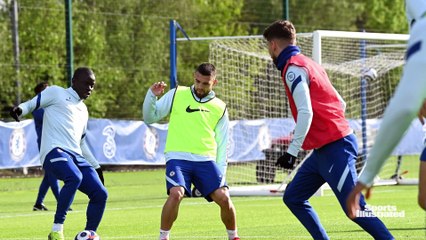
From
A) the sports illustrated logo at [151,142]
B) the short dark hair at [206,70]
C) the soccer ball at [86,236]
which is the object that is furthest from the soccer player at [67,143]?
the sports illustrated logo at [151,142]

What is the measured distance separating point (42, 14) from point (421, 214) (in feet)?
79.1

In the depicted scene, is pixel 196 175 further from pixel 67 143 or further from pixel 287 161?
pixel 287 161

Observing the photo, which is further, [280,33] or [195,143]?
[195,143]

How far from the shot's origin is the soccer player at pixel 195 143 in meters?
11.0

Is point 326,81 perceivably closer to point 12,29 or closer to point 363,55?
point 363,55

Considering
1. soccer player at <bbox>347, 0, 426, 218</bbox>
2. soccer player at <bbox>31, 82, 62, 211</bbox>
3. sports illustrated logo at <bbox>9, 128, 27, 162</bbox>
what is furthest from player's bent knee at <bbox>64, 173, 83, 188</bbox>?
sports illustrated logo at <bbox>9, 128, 27, 162</bbox>

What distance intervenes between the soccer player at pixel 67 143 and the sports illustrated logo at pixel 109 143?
15778 millimetres

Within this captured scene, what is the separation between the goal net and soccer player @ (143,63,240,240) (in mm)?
10074

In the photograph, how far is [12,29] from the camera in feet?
124

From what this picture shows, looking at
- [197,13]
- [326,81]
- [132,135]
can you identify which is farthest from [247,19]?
[326,81]

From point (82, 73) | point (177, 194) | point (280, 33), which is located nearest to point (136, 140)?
point (82, 73)

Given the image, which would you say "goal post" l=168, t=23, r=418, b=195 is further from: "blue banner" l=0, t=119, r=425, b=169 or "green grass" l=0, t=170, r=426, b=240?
"green grass" l=0, t=170, r=426, b=240

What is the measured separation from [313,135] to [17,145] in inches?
699

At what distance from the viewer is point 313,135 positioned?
30.1ft
